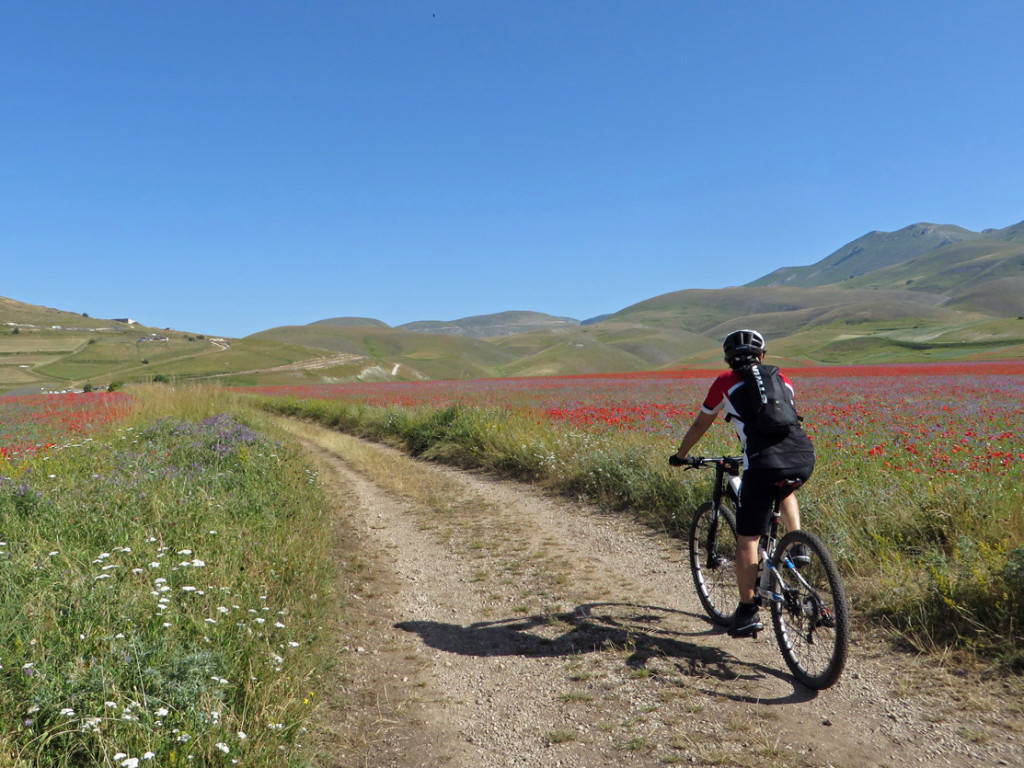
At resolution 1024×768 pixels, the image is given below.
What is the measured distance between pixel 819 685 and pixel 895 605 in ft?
4.74

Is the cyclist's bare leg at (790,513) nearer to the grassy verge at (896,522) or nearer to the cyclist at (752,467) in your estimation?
the cyclist at (752,467)

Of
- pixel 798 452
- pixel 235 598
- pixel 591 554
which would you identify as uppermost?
pixel 798 452

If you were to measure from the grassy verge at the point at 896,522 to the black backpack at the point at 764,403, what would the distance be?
2.01m

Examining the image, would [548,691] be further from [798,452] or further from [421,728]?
[798,452]

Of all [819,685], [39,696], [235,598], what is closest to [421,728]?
[235,598]

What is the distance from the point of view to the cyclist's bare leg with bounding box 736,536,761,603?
441 cm

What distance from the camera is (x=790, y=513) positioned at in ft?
14.5

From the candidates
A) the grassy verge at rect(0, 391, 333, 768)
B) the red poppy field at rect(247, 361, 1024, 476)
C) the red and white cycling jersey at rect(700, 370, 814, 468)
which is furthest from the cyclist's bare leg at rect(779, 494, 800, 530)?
the red poppy field at rect(247, 361, 1024, 476)

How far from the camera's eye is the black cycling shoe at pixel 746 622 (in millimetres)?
4500

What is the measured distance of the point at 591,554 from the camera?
23.5ft

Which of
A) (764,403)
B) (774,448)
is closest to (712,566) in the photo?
(774,448)

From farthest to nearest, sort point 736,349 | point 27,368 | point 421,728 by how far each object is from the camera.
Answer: point 27,368, point 736,349, point 421,728

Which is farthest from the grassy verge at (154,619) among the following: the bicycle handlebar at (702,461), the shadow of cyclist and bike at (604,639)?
the bicycle handlebar at (702,461)

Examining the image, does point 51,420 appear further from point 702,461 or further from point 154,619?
point 702,461
